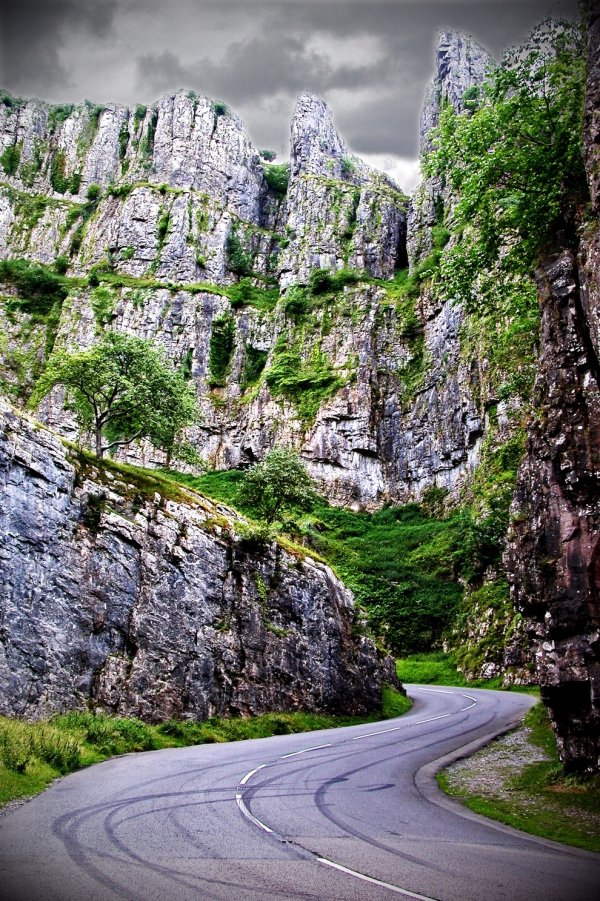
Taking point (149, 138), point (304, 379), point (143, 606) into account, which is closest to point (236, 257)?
point (304, 379)

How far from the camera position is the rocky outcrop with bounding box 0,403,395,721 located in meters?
18.0

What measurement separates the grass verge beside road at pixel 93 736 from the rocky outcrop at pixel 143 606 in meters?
0.83

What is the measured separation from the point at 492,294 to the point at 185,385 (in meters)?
16.7

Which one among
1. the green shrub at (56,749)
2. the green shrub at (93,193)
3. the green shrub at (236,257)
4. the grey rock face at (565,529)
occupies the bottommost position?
the green shrub at (56,749)

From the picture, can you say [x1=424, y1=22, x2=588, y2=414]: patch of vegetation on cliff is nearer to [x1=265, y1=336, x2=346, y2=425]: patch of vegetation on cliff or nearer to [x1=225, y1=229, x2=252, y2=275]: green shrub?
[x1=265, y1=336, x2=346, y2=425]: patch of vegetation on cliff

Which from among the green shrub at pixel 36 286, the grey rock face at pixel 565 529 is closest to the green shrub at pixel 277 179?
the green shrub at pixel 36 286

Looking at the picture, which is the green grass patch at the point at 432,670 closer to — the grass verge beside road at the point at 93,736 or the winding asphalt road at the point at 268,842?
the grass verge beside road at the point at 93,736

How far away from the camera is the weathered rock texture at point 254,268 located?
64562 millimetres

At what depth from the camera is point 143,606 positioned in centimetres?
2072

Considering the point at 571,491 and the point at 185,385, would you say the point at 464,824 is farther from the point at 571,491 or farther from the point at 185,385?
the point at 185,385

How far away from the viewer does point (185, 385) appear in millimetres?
29016

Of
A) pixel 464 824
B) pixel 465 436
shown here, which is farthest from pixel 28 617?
pixel 465 436

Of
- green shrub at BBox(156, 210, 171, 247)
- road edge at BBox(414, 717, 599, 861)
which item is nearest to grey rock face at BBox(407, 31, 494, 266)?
green shrub at BBox(156, 210, 171, 247)

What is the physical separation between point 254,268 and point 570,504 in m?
84.5
